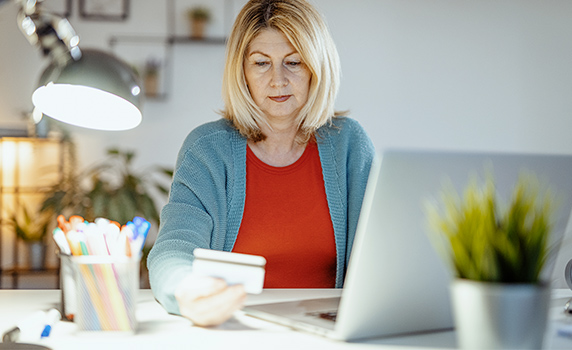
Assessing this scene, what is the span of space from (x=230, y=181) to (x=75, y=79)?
592 mm

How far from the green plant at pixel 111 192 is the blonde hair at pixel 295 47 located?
1642 millimetres

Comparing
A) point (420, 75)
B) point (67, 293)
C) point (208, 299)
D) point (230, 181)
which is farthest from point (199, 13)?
point (208, 299)

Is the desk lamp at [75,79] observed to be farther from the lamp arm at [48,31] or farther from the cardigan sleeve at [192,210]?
the cardigan sleeve at [192,210]

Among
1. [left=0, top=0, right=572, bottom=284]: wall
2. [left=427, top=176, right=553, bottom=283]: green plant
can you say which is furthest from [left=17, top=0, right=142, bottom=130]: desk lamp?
[left=0, top=0, right=572, bottom=284]: wall

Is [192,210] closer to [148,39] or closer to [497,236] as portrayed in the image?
[497,236]

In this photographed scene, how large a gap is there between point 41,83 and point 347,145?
0.81 meters

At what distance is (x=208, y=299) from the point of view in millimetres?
828

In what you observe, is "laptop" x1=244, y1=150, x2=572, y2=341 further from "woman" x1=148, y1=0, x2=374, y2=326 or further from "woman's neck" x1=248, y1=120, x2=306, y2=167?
"woman's neck" x1=248, y1=120, x2=306, y2=167

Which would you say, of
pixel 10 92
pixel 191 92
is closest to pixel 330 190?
pixel 191 92

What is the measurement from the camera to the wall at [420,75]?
370cm

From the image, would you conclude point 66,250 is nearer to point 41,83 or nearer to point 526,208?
point 41,83

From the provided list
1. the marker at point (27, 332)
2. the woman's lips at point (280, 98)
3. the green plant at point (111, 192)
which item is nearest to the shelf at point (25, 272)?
the green plant at point (111, 192)

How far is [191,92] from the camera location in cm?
371

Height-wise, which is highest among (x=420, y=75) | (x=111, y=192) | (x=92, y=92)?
(x=420, y=75)
